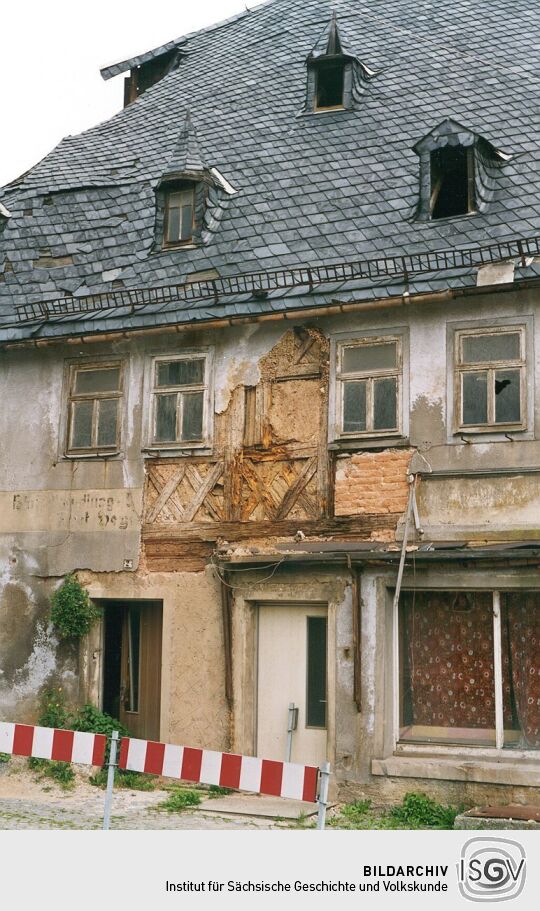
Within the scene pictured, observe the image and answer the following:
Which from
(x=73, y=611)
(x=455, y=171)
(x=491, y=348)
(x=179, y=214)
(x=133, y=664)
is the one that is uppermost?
(x=455, y=171)

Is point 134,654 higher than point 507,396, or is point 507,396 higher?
point 507,396

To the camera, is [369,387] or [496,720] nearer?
[496,720]

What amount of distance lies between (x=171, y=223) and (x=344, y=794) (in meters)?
7.88

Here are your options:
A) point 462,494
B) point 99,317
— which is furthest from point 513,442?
point 99,317

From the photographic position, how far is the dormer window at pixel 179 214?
50.8 feet

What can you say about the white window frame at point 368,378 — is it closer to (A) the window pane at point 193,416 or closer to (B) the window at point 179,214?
(A) the window pane at point 193,416

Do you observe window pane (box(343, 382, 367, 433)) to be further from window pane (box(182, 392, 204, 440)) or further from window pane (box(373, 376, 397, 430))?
window pane (box(182, 392, 204, 440))

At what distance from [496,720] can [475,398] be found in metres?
3.54

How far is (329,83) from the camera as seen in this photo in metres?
17.0

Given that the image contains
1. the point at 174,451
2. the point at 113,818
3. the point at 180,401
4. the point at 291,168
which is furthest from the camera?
the point at 291,168

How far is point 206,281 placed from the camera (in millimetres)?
13906

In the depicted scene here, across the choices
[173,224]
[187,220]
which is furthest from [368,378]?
[173,224]

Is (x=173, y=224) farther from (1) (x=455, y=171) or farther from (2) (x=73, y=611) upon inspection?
(2) (x=73, y=611)
